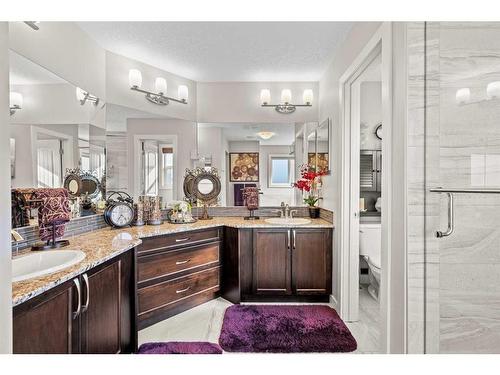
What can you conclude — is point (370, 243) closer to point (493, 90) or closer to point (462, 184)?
point (462, 184)

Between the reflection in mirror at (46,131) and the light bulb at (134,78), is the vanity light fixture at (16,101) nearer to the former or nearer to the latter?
the reflection in mirror at (46,131)

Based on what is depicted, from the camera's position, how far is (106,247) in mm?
1688

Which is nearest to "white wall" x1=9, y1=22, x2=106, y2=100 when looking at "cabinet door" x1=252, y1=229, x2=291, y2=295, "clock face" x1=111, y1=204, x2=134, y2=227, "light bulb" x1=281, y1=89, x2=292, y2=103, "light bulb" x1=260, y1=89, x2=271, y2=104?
"clock face" x1=111, y1=204, x2=134, y2=227

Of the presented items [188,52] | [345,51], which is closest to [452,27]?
[345,51]

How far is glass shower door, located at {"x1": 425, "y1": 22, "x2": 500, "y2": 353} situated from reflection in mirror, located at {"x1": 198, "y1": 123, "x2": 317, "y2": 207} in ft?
6.35

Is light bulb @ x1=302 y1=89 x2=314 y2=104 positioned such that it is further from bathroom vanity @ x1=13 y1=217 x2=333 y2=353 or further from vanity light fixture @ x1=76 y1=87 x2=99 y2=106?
vanity light fixture @ x1=76 y1=87 x2=99 y2=106

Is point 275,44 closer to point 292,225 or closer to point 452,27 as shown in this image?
point 452,27

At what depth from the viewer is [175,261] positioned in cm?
241

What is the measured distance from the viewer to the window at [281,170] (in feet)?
10.5

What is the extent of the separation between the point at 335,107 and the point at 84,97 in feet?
7.24

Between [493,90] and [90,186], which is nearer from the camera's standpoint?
[493,90]

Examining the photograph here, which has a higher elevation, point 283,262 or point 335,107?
point 335,107

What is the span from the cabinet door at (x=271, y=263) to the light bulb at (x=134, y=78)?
1.92 m

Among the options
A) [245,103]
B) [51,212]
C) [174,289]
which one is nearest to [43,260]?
[51,212]
